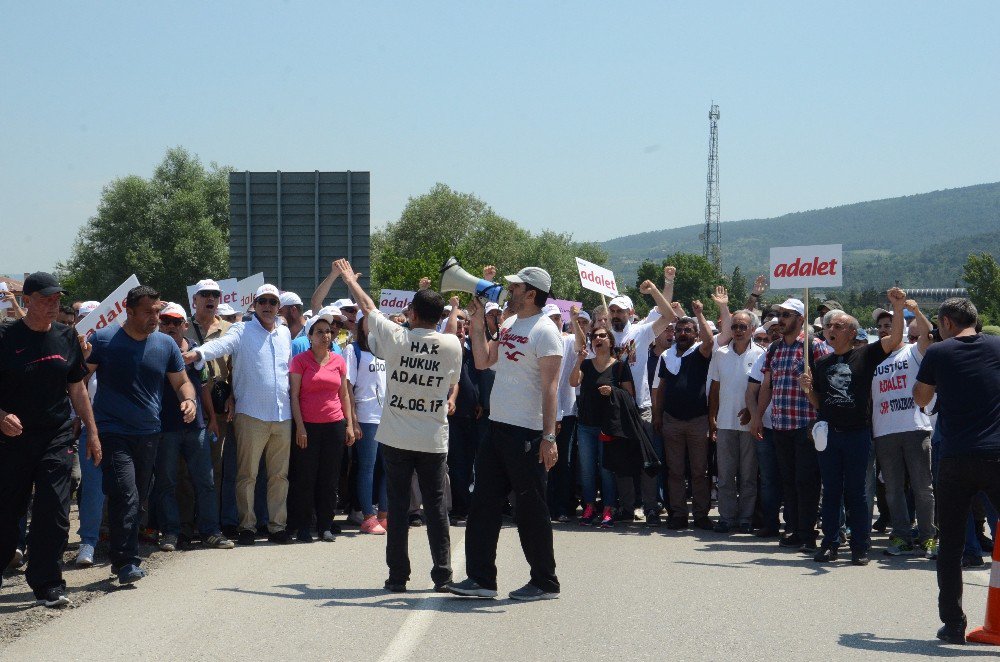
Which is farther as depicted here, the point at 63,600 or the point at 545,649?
the point at 63,600

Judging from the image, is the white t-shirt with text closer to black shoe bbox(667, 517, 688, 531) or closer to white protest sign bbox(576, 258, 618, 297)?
black shoe bbox(667, 517, 688, 531)

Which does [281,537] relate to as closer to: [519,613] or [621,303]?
[519,613]

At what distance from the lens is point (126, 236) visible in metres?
69.4

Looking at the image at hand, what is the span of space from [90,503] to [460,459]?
4.31 meters

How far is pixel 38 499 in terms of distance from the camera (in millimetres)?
7887

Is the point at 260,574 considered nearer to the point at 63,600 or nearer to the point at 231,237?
the point at 63,600

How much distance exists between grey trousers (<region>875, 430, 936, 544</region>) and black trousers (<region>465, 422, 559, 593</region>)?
13.8 ft

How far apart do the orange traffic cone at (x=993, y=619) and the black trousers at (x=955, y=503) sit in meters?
0.20

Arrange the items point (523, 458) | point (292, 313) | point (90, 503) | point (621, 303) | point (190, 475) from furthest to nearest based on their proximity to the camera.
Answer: point (621, 303) < point (292, 313) < point (190, 475) < point (90, 503) < point (523, 458)

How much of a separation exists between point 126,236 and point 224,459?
62.2 metres

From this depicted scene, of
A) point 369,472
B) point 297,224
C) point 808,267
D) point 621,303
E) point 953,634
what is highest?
point 297,224

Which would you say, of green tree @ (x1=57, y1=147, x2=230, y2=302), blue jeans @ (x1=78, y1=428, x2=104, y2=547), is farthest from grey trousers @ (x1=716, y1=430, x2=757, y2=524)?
green tree @ (x1=57, y1=147, x2=230, y2=302)

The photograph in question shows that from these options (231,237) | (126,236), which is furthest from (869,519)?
(126,236)

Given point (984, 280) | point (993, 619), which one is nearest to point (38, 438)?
point (993, 619)
